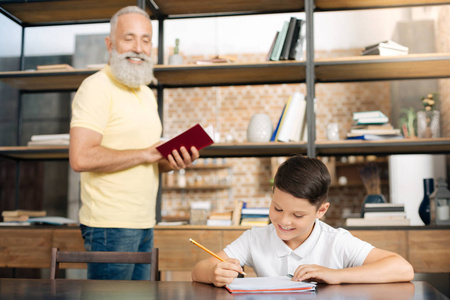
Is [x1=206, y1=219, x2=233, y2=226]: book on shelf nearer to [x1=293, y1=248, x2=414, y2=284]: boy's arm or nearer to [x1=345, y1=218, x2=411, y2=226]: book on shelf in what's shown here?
[x1=345, y1=218, x2=411, y2=226]: book on shelf

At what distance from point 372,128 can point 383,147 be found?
5.1 inches

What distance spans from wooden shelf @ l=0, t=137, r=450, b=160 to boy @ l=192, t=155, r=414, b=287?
123 centimetres

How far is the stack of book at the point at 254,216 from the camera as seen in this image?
2.72 metres

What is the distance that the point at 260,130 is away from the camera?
278 centimetres

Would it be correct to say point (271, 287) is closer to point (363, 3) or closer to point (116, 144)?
point (116, 144)

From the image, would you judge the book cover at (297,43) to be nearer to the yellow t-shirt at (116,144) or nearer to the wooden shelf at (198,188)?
the yellow t-shirt at (116,144)

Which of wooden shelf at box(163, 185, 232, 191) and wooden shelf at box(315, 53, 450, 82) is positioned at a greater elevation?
wooden shelf at box(315, 53, 450, 82)

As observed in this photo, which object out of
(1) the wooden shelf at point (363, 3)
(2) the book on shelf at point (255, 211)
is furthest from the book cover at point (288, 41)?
(2) the book on shelf at point (255, 211)

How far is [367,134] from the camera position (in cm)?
266

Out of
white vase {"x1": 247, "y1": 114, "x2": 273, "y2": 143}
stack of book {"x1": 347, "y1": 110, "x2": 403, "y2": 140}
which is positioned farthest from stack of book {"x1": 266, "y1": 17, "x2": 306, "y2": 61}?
stack of book {"x1": 347, "y1": 110, "x2": 403, "y2": 140}

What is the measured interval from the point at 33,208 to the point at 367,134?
327cm

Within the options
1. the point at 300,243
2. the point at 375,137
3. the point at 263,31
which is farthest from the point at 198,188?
the point at 300,243

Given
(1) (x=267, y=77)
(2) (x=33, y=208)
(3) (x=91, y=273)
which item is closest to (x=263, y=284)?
(3) (x=91, y=273)

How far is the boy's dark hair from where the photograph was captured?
4.40ft
